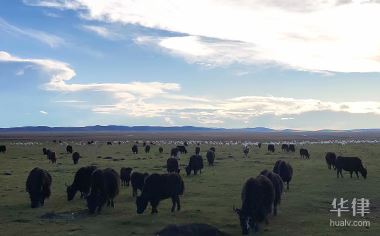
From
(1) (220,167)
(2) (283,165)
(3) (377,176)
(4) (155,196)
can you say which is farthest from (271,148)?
(4) (155,196)

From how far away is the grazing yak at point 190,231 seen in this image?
54.7ft

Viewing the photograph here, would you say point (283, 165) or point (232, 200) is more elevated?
point (283, 165)

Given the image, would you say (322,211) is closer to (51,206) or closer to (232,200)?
(232,200)

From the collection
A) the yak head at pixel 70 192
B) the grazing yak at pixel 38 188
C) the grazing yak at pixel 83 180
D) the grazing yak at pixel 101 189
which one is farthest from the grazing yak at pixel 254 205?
the grazing yak at pixel 38 188

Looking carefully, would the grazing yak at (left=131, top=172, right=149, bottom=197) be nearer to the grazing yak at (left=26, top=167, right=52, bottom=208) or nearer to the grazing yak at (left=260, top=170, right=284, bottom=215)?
the grazing yak at (left=26, top=167, right=52, bottom=208)

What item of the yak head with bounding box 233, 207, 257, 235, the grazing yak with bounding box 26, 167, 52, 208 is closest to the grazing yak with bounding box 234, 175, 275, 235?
the yak head with bounding box 233, 207, 257, 235

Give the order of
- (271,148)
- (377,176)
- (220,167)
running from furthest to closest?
1. (271,148)
2. (220,167)
3. (377,176)

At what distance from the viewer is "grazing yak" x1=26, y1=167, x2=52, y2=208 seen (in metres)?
23.8

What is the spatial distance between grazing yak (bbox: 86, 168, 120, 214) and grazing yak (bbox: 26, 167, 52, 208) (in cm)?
330

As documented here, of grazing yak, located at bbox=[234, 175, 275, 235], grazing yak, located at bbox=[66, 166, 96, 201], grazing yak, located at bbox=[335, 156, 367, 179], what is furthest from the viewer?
grazing yak, located at bbox=[335, 156, 367, 179]

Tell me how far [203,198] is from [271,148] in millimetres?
42782

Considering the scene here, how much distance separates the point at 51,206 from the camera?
23781 millimetres

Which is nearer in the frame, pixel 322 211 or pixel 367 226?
pixel 367 226

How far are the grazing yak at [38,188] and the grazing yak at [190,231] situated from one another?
30.9 ft
